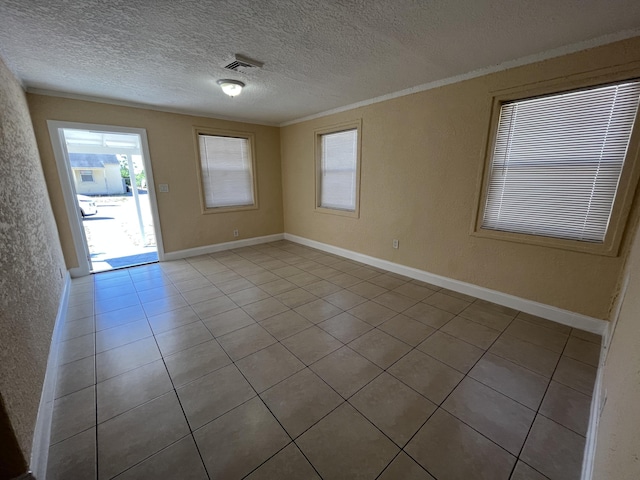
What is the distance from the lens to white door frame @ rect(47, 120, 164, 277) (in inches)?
126


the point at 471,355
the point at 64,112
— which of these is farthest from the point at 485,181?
the point at 64,112

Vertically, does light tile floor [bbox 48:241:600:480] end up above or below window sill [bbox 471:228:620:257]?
below

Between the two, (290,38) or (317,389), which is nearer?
(317,389)

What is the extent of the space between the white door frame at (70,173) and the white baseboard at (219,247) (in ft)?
3.00

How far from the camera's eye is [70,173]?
3.38 meters

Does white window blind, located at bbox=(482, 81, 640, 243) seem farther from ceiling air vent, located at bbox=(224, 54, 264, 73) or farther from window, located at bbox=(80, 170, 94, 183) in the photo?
window, located at bbox=(80, 170, 94, 183)

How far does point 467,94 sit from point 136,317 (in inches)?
159

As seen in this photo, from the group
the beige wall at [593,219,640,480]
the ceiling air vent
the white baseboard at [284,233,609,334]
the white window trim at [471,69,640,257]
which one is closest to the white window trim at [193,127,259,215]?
the ceiling air vent

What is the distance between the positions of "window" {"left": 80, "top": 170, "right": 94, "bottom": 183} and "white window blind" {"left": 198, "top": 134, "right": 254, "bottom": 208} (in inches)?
402

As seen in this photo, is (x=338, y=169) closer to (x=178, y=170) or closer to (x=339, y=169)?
(x=339, y=169)

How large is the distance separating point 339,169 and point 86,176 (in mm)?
12247

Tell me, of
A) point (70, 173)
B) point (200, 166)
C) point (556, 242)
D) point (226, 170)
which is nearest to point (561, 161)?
point (556, 242)

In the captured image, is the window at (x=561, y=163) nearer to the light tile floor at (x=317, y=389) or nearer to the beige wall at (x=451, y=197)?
the beige wall at (x=451, y=197)

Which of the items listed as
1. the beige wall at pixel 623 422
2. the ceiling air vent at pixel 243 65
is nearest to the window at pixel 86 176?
the ceiling air vent at pixel 243 65
